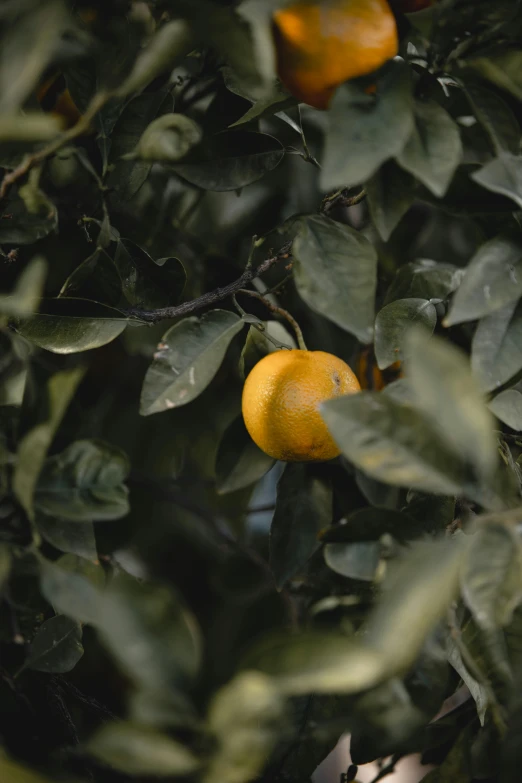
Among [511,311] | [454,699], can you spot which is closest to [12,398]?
[511,311]

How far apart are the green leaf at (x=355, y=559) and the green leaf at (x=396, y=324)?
19 cm

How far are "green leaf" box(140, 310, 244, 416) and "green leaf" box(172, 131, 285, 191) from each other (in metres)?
0.15

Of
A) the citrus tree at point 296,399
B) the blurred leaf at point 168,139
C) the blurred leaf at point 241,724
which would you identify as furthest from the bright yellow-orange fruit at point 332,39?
the blurred leaf at point 241,724

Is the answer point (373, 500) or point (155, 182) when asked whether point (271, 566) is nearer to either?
point (373, 500)

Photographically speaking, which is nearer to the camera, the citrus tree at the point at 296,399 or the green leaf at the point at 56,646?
the citrus tree at the point at 296,399

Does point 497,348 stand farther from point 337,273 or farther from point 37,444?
point 37,444

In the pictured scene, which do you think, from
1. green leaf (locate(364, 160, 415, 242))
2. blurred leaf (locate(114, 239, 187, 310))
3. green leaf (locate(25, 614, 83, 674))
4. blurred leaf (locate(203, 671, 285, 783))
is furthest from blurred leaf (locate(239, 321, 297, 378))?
blurred leaf (locate(203, 671, 285, 783))

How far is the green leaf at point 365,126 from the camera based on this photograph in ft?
1.69

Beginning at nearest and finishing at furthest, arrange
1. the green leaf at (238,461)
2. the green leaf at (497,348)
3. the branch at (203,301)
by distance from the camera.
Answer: the green leaf at (497,348)
the branch at (203,301)
the green leaf at (238,461)

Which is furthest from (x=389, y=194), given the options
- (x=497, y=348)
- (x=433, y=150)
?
(x=497, y=348)

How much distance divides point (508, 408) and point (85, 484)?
41cm

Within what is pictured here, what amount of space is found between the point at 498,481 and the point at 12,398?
0.43m

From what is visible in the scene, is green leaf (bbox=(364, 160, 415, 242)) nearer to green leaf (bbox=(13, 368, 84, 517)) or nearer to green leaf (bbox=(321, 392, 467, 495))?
green leaf (bbox=(321, 392, 467, 495))

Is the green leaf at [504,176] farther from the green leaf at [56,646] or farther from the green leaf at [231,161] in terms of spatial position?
the green leaf at [56,646]
